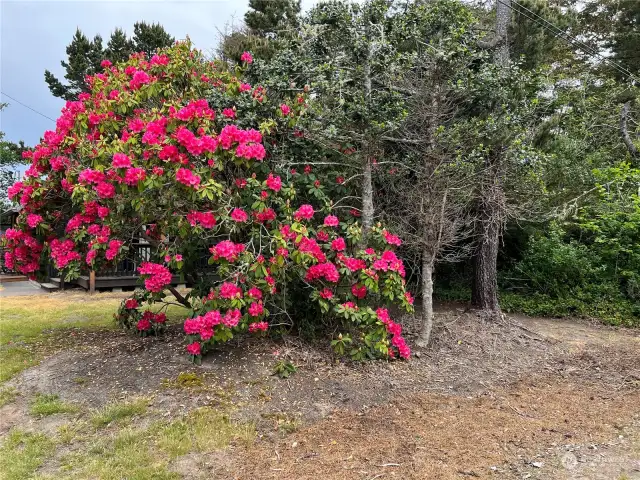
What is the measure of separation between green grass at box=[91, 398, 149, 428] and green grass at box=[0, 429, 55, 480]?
291mm

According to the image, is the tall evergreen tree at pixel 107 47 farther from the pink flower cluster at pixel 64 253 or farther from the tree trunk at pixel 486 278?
the tree trunk at pixel 486 278

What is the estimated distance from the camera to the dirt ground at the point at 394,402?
249 centimetres

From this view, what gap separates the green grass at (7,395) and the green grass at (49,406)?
9.1 inches

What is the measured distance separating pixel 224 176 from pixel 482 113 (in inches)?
110

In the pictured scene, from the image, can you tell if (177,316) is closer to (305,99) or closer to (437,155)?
(305,99)

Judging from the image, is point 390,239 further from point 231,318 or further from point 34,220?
point 34,220

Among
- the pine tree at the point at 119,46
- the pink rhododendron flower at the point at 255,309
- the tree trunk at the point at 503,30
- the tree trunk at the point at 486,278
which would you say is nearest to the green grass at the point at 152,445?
the pink rhododendron flower at the point at 255,309

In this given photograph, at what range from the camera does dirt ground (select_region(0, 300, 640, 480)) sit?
8.16 feet

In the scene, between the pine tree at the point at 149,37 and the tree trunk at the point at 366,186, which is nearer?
the tree trunk at the point at 366,186

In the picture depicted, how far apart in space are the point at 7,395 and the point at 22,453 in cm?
111

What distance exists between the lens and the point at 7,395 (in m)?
3.46

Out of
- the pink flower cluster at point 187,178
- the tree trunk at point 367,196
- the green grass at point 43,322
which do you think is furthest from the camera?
the green grass at point 43,322

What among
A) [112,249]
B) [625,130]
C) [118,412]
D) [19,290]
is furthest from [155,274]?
[19,290]

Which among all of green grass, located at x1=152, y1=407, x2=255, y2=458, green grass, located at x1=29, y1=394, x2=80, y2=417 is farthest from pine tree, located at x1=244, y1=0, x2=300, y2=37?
green grass, located at x1=152, y1=407, x2=255, y2=458
